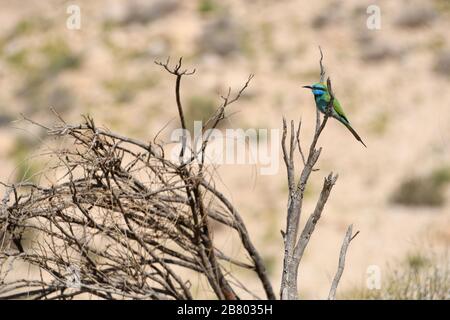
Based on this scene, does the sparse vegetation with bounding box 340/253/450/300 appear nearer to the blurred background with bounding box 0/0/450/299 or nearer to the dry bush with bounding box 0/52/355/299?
the dry bush with bounding box 0/52/355/299

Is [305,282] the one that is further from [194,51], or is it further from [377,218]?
[194,51]

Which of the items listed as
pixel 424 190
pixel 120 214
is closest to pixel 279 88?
pixel 424 190

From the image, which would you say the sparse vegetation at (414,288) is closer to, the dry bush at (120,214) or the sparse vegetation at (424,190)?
the dry bush at (120,214)

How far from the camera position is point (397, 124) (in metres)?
19.0

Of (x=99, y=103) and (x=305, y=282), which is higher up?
(x=99, y=103)

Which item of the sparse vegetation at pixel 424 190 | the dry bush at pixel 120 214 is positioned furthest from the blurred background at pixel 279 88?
the dry bush at pixel 120 214

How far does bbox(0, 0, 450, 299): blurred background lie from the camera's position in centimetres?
1571

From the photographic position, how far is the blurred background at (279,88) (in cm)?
1571

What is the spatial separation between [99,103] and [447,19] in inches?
406

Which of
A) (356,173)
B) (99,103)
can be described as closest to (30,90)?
(99,103)

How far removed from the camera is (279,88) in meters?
21.4

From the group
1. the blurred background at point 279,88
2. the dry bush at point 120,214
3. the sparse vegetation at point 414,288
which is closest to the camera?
the dry bush at point 120,214

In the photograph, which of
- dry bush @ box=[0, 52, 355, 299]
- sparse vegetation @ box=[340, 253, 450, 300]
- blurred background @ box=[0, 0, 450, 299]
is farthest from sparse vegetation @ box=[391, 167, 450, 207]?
→ dry bush @ box=[0, 52, 355, 299]

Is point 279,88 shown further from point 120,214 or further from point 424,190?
point 120,214
